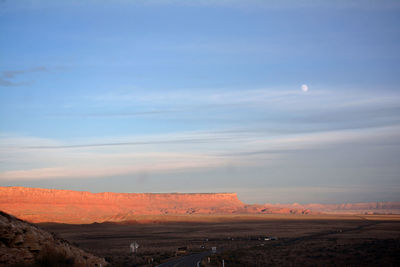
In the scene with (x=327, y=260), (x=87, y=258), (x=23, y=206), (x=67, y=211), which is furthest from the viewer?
(x=67, y=211)

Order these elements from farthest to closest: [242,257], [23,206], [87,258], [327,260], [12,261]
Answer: [23,206], [242,257], [327,260], [87,258], [12,261]

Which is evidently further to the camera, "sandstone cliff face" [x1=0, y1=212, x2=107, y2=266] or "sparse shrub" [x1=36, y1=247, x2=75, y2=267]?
"sparse shrub" [x1=36, y1=247, x2=75, y2=267]

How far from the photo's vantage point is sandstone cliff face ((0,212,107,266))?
51.7ft

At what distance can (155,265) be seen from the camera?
30.9 meters

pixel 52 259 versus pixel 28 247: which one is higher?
pixel 28 247

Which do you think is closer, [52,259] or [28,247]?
[28,247]

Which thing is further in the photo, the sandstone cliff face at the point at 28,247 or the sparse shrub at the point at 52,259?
the sparse shrub at the point at 52,259

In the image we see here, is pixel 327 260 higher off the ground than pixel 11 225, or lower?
lower

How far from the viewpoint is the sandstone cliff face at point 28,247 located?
15.8 meters

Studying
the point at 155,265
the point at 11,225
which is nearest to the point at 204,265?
the point at 155,265

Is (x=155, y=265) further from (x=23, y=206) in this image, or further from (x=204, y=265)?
(x=23, y=206)

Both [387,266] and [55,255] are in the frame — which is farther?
[387,266]

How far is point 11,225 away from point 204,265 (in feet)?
53.8

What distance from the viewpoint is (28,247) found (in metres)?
16.7
